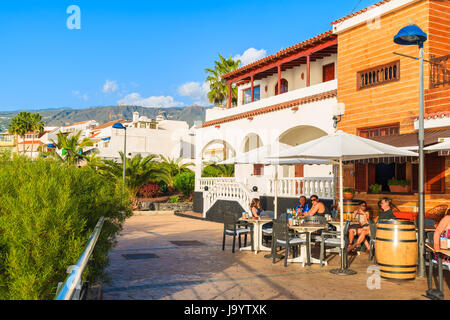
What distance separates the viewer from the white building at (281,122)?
53.7 feet

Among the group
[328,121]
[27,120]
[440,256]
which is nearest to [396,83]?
[328,121]

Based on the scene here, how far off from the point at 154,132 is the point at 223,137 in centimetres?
2722

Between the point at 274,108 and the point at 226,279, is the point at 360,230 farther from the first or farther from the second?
the point at 274,108

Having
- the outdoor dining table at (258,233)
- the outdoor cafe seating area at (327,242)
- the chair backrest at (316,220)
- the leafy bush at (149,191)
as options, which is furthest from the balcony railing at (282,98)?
the chair backrest at (316,220)

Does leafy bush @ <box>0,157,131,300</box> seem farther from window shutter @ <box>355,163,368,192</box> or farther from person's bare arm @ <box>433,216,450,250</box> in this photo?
window shutter @ <box>355,163,368,192</box>

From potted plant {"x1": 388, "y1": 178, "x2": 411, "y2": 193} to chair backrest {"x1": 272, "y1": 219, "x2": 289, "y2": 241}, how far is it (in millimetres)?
5233

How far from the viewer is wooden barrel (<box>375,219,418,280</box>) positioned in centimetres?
700

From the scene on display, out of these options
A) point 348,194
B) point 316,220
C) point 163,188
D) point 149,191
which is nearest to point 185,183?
point 163,188

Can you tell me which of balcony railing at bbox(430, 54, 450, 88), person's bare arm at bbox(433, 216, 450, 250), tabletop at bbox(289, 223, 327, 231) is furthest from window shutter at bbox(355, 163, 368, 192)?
person's bare arm at bbox(433, 216, 450, 250)

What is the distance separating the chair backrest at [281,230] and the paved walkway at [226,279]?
0.61 meters

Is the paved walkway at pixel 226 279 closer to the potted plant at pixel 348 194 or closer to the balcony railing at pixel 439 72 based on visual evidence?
the potted plant at pixel 348 194

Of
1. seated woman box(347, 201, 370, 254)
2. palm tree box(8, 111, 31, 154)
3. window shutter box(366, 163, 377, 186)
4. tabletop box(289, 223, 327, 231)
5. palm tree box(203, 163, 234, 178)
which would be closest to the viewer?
tabletop box(289, 223, 327, 231)

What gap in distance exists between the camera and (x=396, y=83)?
42.4 feet

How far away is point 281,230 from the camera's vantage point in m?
8.86
